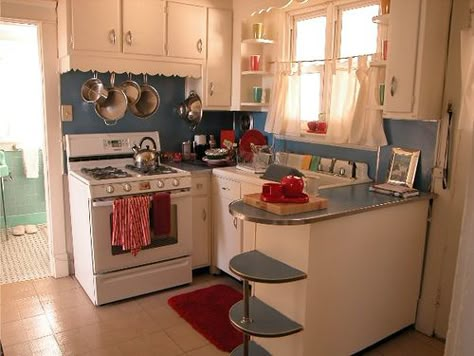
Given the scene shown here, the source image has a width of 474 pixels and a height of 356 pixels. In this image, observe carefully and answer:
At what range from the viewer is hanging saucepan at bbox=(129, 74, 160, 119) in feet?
12.0

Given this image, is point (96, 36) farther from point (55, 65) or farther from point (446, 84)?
point (446, 84)

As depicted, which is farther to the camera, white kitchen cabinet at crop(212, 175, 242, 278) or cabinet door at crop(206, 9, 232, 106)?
cabinet door at crop(206, 9, 232, 106)

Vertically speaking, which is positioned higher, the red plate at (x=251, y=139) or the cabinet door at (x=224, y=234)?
the red plate at (x=251, y=139)

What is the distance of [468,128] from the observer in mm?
2377

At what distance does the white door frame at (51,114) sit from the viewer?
10.4 ft

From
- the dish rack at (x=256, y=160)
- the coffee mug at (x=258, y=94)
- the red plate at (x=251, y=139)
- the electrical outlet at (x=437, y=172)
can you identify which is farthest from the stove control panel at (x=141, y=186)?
the electrical outlet at (x=437, y=172)

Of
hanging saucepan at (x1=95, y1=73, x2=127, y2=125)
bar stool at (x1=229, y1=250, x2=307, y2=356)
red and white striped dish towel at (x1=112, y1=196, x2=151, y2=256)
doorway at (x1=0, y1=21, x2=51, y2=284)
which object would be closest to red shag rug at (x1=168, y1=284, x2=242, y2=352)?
bar stool at (x1=229, y1=250, x2=307, y2=356)

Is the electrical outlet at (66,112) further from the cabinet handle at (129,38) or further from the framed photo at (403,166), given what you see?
the framed photo at (403,166)

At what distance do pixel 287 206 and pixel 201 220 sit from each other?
160 centimetres

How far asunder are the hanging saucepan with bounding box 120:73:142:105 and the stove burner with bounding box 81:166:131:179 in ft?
2.01

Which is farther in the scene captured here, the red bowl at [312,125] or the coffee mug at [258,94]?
the coffee mug at [258,94]

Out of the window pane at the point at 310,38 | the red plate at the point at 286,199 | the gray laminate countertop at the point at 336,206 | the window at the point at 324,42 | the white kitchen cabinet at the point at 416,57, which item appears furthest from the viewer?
the window pane at the point at 310,38

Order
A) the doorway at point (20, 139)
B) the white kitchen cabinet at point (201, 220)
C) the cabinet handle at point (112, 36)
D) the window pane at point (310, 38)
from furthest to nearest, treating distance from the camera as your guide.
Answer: the doorway at point (20, 139) < the white kitchen cabinet at point (201, 220) < the window pane at point (310, 38) < the cabinet handle at point (112, 36)

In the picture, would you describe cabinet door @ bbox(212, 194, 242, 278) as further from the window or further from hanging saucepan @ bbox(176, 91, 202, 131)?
the window
